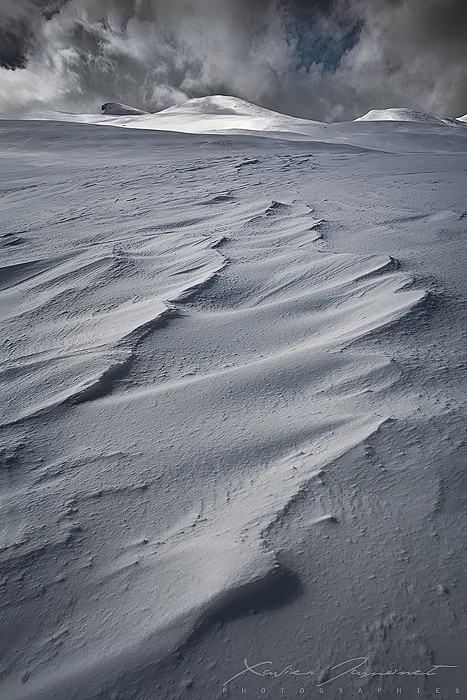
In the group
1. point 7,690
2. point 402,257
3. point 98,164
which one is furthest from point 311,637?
point 98,164

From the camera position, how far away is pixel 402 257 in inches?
76.5

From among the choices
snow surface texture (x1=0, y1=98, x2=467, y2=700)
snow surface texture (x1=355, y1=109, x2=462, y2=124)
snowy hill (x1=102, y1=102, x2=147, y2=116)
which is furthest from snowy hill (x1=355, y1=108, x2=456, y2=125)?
snow surface texture (x1=0, y1=98, x2=467, y2=700)

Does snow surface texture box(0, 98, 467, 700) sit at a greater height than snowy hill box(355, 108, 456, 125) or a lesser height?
lesser

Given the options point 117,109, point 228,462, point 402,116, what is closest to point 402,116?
point 402,116

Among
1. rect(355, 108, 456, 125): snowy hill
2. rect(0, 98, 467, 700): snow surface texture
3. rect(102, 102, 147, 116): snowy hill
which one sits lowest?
rect(0, 98, 467, 700): snow surface texture

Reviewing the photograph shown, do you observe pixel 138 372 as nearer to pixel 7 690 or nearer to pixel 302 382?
pixel 302 382

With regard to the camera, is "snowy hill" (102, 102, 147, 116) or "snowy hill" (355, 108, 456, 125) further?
"snowy hill" (102, 102, 147, 116)

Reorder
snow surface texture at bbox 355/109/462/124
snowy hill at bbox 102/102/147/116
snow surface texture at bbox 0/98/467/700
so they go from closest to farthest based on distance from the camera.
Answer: snow surface texture at bbox 0/98/467/700 < snow surface texture at bbox 355/109/462/124 < snowy hill at bbox 102/102/147/116

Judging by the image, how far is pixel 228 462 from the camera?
96cm

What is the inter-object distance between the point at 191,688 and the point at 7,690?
28cm

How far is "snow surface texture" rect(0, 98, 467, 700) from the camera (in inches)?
25.7

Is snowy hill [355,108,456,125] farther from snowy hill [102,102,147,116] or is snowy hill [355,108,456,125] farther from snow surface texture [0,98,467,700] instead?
snow surface texture [0,98,467,700]

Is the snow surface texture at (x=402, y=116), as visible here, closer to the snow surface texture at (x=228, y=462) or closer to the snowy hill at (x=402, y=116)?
the snowy hill at (x=402, y=116)

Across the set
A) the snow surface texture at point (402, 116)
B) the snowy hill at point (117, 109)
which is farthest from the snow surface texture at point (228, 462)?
the snowy hill at point (117, 109)
